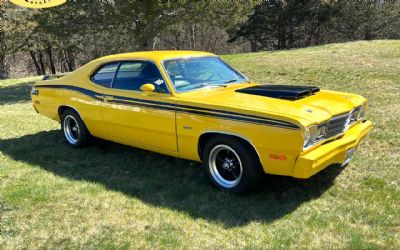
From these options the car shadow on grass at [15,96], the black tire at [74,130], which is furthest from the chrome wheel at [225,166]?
the car shadow on grass at [15,96]

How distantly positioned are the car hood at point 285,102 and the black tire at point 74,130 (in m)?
Result: 2.35

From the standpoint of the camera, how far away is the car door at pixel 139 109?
523 cm

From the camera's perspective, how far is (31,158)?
660 cm

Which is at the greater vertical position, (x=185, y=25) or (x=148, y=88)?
(x=148, y=88)

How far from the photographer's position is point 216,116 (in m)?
4.66

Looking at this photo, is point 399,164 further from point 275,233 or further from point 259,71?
point 259,71

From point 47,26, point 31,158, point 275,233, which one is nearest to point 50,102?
point 31,158

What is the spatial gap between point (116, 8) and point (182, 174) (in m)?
11.1

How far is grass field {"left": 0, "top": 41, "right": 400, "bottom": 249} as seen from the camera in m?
3.94

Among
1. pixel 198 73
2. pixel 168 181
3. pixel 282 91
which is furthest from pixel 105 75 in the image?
pixel 282 91

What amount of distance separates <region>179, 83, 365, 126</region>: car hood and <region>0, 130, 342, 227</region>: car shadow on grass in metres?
0.95

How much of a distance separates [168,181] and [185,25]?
48.2 feet

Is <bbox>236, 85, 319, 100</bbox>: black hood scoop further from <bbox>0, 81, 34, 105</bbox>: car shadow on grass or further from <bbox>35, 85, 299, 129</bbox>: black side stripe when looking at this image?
<bbox>0, 81, 34, 105</bbox>: car shadow on grass

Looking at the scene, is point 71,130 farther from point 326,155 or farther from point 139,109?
point 326,155
